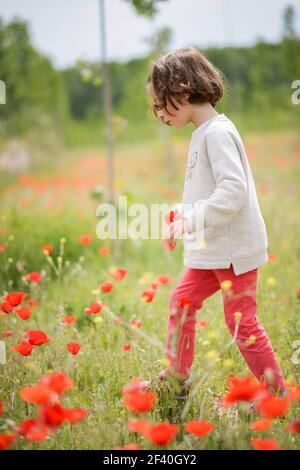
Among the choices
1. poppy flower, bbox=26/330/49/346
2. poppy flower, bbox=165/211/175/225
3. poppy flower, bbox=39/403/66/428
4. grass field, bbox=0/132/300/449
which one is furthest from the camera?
poppy flower, bbox=165/211/175/225

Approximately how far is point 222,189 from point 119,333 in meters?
1.18

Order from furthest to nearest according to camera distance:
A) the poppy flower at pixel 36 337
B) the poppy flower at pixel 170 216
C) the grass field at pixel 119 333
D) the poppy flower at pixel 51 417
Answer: the poppy flower at pixel 170 216 < the poppy flower at pixel 36 337 < the grass field at pixel 119 333 < the poppy flower at pixel 51 417

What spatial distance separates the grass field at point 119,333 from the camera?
181 cm

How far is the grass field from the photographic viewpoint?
181cm

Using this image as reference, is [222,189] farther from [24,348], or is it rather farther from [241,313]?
[24,348]

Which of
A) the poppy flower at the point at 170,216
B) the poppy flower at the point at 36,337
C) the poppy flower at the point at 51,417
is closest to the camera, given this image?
the poppy flower at the point at 51,417

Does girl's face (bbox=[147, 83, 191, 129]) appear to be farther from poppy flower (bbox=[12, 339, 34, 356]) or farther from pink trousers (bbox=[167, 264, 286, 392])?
poppy flower (bbox=[12, 339, 34, 356])

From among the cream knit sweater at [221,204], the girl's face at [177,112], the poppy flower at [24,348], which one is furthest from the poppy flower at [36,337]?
the girl's face at [177,112]

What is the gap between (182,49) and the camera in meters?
2.11

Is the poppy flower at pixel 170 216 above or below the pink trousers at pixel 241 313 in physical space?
above

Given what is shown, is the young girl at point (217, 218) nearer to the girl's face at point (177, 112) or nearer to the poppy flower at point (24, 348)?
the girl's face at point (177, 112)

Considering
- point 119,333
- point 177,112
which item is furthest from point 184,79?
point 119,333

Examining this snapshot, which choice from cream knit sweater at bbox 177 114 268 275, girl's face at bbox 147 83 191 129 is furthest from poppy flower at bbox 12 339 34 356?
girl's face at bbox 147 83 191 129
